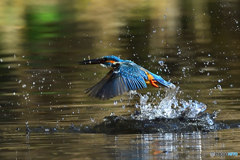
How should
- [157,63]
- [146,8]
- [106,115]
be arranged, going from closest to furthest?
1. [106,115]
2. [157,63]
3. [146,8]

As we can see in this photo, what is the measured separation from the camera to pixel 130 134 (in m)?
6.14

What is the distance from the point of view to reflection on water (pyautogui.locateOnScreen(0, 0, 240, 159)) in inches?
217

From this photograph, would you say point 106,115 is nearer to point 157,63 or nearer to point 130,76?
point 130,76

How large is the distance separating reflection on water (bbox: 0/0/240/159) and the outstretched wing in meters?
0.45

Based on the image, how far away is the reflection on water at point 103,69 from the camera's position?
5504mm

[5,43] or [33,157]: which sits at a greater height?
[5,43]

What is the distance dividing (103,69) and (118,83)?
3.57 m

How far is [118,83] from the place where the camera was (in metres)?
6.37

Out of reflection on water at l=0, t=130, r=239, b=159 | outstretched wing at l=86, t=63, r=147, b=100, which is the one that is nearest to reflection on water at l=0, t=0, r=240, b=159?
reflection on water at l=0, t=130, r=239, b=159

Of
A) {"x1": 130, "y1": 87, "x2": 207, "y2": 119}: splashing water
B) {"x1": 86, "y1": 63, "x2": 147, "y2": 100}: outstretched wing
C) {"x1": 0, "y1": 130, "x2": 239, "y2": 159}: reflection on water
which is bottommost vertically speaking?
{"x1": 0, "y1": 130, "x2": 239, "y2": 159}: reflection on water

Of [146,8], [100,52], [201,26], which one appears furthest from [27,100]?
[146,8]

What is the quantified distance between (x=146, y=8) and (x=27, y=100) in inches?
431

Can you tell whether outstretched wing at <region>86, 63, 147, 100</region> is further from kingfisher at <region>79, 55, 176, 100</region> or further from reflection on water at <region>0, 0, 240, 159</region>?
reflection on water at <region>0, 0, 240, 159</region>

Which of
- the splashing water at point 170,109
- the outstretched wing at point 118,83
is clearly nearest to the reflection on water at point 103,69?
the splashing water at point 170,109
